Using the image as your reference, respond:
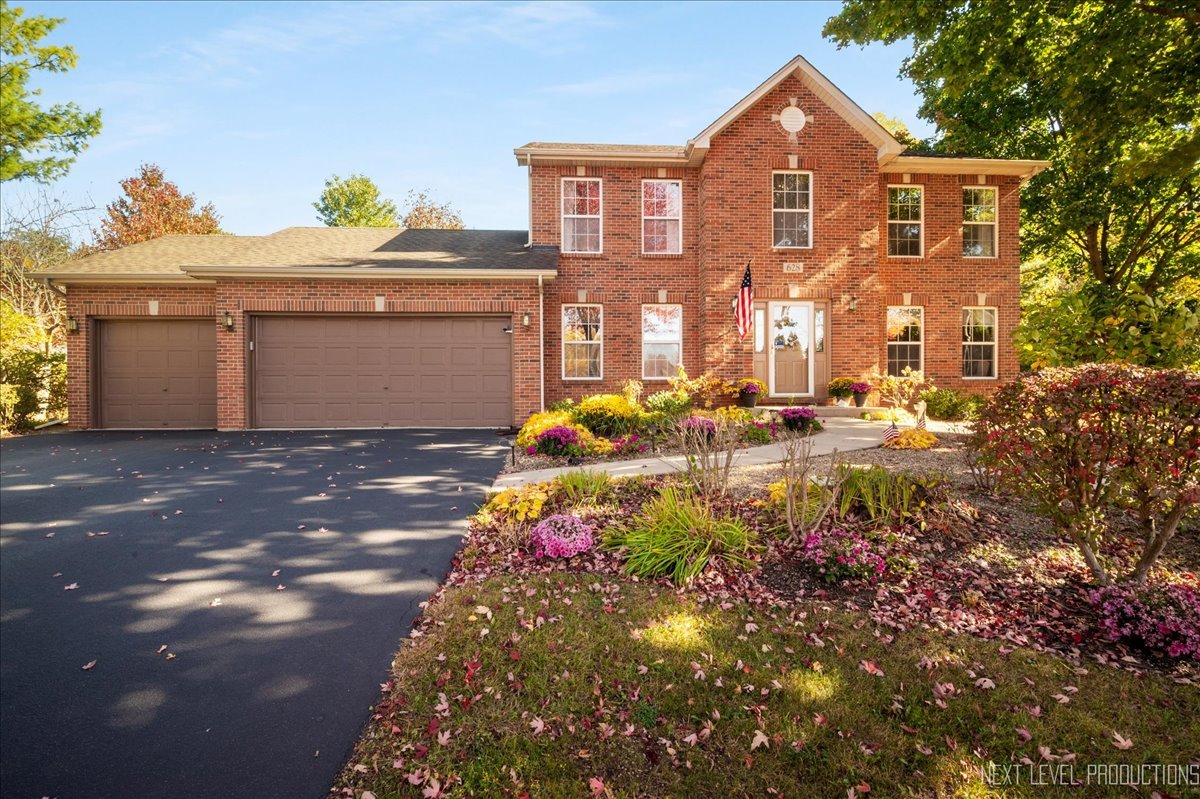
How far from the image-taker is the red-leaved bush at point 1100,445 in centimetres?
349

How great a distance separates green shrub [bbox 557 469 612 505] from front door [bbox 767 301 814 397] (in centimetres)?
896

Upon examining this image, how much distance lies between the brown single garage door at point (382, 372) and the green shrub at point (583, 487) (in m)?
7.21

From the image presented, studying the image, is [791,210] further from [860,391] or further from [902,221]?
[860,391]

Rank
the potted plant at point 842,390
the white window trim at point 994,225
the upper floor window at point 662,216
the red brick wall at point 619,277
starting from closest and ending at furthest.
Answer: the potted plant at point 842,390, the red brick wall at point 619,277, the upper floor window at point 662,216, the white window trim at point 994,225

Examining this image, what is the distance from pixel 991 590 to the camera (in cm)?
405

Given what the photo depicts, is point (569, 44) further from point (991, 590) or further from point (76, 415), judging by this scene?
point (76, 415)

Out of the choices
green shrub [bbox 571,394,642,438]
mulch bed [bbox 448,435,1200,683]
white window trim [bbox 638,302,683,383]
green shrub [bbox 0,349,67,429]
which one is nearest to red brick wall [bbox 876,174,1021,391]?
white window trim [bbox 638,302,683,383]

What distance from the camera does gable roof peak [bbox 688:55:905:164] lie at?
13.4 meters

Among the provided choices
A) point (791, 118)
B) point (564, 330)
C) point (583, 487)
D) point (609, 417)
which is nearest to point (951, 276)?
point (791, 118)

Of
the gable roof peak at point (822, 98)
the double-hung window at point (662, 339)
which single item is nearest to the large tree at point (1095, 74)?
the gable roof peak at point (822, 98)

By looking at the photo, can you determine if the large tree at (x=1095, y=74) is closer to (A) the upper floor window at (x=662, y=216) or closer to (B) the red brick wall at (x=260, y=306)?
(A) the upper floor window at (x=662, y=216)

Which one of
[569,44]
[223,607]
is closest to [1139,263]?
[569,44]

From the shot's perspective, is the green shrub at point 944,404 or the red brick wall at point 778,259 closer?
the green shrub at point 944,404

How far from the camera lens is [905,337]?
15062 millimetres
